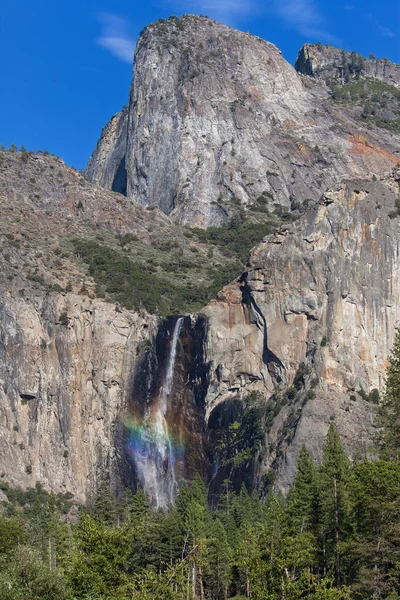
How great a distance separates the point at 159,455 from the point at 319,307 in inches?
960

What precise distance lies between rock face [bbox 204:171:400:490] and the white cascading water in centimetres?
611

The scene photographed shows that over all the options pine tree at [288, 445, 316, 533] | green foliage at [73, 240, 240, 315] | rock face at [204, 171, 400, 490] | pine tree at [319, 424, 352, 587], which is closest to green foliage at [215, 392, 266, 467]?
rock face at [204, 171, 400, 490]

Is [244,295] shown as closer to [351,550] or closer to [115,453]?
[115,453]

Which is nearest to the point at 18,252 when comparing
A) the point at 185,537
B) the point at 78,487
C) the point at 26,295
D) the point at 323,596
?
the point at 26,295

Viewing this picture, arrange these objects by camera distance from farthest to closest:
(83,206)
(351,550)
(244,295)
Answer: (83,206), (244,295), (351,550)

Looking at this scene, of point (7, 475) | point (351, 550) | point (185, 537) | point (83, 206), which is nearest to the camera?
point (351, 550)

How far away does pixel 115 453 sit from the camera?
14250cm

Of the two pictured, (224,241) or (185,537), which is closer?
(185,537)

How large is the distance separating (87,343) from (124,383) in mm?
6687

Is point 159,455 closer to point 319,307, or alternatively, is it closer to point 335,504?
point 319,307

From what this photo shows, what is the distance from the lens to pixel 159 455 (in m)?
142

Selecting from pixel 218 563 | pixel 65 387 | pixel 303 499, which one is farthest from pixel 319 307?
pixel 303 499

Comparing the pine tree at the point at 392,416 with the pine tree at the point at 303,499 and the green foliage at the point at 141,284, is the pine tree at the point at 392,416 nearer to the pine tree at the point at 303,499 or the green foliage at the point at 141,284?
the pine tree at the point at 303,499

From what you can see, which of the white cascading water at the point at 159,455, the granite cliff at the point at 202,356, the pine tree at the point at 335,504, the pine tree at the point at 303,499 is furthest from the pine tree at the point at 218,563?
the white cascading water at the point at 159,455
